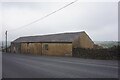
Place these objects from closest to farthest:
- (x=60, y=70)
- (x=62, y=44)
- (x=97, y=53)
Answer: (x=60, y=70) < (x=97, y=53) < (x=62, y=44)

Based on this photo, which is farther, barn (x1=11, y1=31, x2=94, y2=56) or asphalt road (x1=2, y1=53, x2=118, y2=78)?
barn (x1=11, y1=31, x2=94, y2=56)

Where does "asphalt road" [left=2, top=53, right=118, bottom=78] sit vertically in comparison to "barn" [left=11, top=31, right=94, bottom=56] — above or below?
below

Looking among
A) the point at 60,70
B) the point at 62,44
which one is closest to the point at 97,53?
the point at 62,44

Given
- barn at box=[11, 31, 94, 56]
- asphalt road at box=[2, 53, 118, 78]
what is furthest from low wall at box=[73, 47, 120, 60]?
asphalt road at box=[2, 53, 118, 78]

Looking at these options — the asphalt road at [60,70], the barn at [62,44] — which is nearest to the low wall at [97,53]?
the barn at [62,44]

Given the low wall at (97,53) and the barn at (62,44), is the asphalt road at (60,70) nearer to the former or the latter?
the low wall at (97,53)

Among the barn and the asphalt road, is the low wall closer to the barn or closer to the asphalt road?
the barn

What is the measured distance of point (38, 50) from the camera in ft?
157

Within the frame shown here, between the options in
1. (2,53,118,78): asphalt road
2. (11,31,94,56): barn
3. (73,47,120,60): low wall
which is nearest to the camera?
(2,53,118,78): asphalt road

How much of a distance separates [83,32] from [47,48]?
9.09 metres

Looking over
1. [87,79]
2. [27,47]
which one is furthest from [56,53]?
[87,79]

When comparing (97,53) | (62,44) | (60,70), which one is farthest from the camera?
(62,44)

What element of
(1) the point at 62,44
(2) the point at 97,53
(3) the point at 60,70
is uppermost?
(1) the point at 62,44

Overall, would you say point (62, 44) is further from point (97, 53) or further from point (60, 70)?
point (60, 70)
